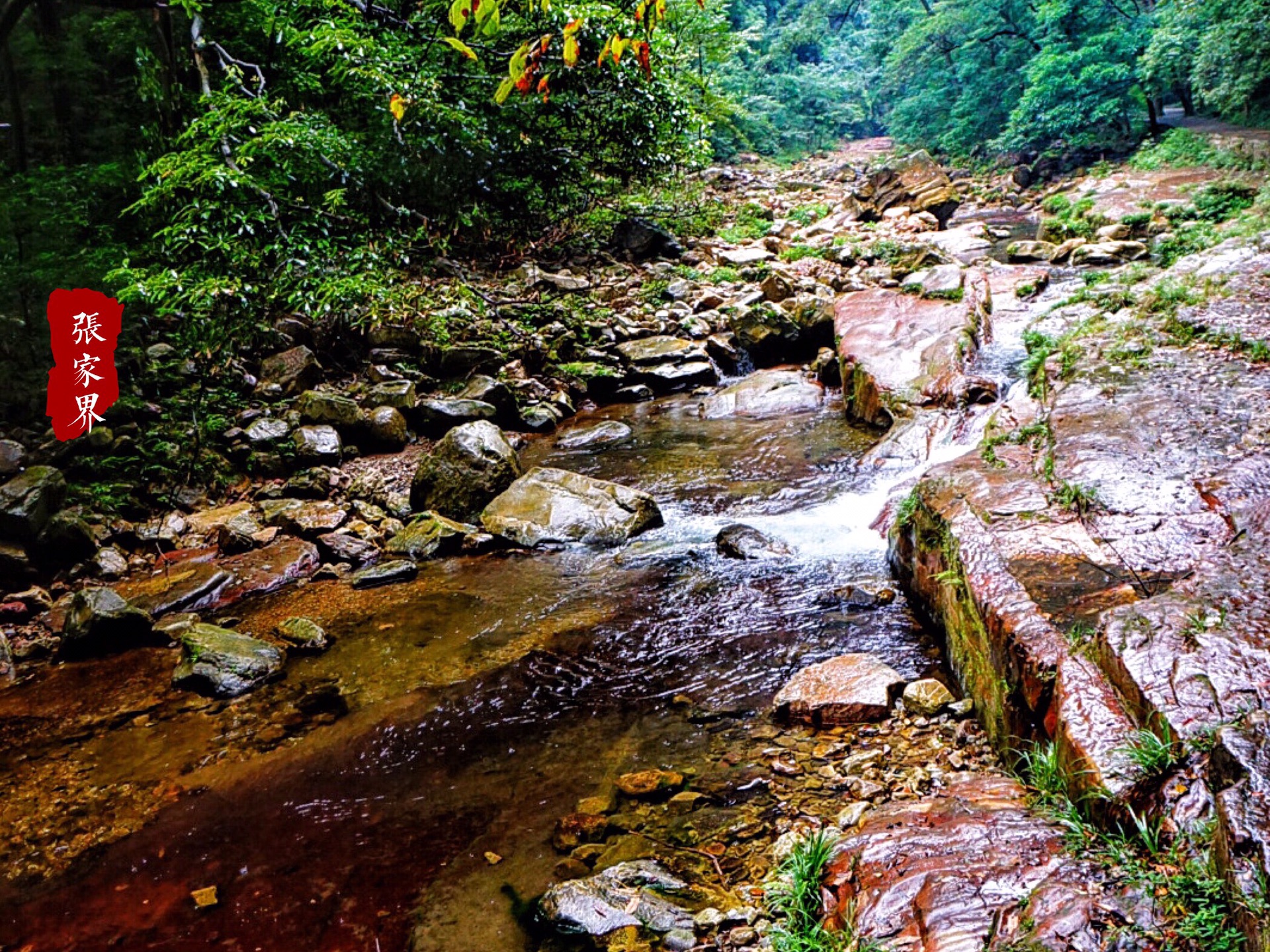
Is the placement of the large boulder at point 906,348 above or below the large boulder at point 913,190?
below

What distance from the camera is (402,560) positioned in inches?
226

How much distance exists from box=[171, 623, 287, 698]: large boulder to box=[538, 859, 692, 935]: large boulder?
253 centimetres

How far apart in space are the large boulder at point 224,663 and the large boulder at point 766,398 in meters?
5.38

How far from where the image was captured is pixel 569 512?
6.07m

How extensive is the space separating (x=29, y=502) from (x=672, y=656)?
4.96 m

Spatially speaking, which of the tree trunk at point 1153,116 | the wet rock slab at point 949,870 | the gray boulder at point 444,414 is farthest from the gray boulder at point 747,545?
the tree trunk at point 1153,116

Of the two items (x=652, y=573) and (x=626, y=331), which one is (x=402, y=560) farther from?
(x=626, y=331)

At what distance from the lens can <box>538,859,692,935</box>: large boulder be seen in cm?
241

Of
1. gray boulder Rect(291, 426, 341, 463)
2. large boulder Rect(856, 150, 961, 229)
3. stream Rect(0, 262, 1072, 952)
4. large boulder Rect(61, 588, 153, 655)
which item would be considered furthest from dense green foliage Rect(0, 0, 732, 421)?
large boulder Rect(856, 150, 961, 229)

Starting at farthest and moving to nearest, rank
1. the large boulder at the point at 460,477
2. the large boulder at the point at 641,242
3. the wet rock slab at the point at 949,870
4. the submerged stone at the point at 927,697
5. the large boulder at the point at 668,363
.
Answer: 1. the large boulder at the point at 641,242
2. the large boulder at the point at 668,363
3. the large boulder at the point at 460,477
4. the submerged stone at the point at 927,697
5. the wet rock slab at the point at 949,870

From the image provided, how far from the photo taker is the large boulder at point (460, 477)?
6.48 m

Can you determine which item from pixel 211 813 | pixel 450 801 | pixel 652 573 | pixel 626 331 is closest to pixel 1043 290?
pixel 626 331

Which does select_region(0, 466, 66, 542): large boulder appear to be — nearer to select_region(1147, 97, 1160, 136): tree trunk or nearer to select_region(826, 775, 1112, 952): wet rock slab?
select_region(826, 775, 1112, 952): wet rock slab

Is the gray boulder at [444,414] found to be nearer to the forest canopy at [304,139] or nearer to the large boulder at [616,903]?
the forest canopy at [304,139]
